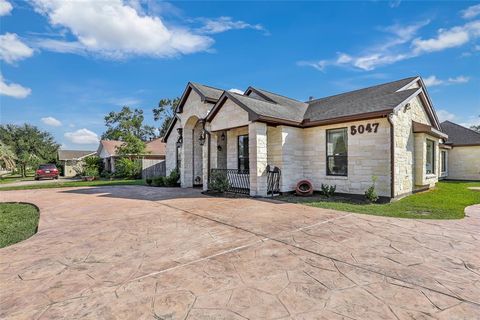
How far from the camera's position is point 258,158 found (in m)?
9.82

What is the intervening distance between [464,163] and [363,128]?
15504 millimetres

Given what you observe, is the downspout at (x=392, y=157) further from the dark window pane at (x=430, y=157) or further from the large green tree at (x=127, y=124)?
the large green tree at (x=127, y=124)

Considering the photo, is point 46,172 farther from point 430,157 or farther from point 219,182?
point 430,157

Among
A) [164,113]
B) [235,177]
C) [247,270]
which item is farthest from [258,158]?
[164,113]

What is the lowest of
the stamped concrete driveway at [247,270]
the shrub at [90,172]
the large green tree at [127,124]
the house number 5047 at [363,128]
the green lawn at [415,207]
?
the stamped concrete driveway at [247,270]

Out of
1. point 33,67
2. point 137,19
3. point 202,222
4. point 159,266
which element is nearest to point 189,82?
point 137,19

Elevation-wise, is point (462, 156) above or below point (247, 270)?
above

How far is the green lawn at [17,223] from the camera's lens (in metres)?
5.17

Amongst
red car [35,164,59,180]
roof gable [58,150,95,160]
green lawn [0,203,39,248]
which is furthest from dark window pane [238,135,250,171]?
roof gable [58,150,95,160]

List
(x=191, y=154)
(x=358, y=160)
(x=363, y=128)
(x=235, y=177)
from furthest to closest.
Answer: (x=191, y=154)
(x=235, y=177)
(x=358, y=160)
(x=363, y=128)

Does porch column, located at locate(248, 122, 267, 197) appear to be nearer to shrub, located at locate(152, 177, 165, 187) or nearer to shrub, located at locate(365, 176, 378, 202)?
shrub, located at locate(365, 176, 378, 202)

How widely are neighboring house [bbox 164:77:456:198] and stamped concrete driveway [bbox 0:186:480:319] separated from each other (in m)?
3.47

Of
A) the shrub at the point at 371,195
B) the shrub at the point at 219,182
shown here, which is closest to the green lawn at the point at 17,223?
the shrub at the point at 219,182

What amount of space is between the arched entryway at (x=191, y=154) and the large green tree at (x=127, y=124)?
3384 cm
